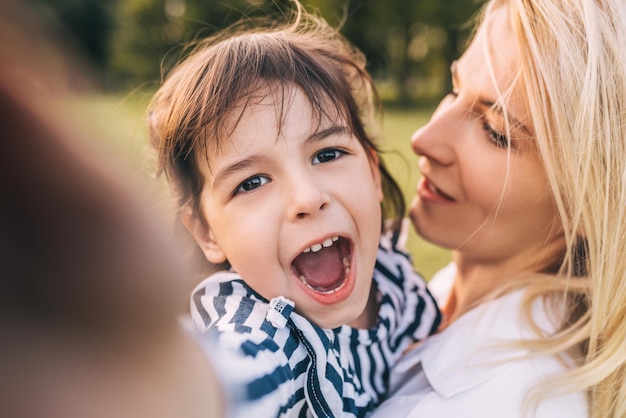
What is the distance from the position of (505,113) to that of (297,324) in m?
0.86

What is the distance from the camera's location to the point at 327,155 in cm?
153

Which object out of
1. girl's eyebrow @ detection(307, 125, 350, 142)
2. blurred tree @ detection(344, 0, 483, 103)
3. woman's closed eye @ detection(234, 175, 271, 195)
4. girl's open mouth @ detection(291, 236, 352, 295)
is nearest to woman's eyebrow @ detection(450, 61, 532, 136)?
girl's eyebrow @ detection(307, 125, 350, 142)

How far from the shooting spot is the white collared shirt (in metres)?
1.52

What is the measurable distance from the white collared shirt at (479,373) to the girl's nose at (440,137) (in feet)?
1.60

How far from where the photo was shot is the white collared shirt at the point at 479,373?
5.00 feet

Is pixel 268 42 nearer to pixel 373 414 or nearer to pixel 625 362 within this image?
pixel 373 414

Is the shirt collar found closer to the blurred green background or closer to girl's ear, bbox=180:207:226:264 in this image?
girl's ear, bbox=180:207:226:264

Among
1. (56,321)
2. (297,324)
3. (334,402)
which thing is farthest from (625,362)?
(56,321)

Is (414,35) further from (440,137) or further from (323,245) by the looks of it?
(323,245)

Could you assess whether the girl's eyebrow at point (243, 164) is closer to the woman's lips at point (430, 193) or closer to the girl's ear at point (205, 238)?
the girl's ear at point (205, 238)

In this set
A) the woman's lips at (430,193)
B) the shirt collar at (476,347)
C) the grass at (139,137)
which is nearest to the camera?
the grass at (139,137)

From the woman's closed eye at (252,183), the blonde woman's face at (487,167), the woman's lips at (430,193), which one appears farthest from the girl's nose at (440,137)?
the woman's closed eye at (252,183)

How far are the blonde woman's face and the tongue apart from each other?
1.80 ft

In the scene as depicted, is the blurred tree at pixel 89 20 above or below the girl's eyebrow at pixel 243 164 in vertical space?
above
